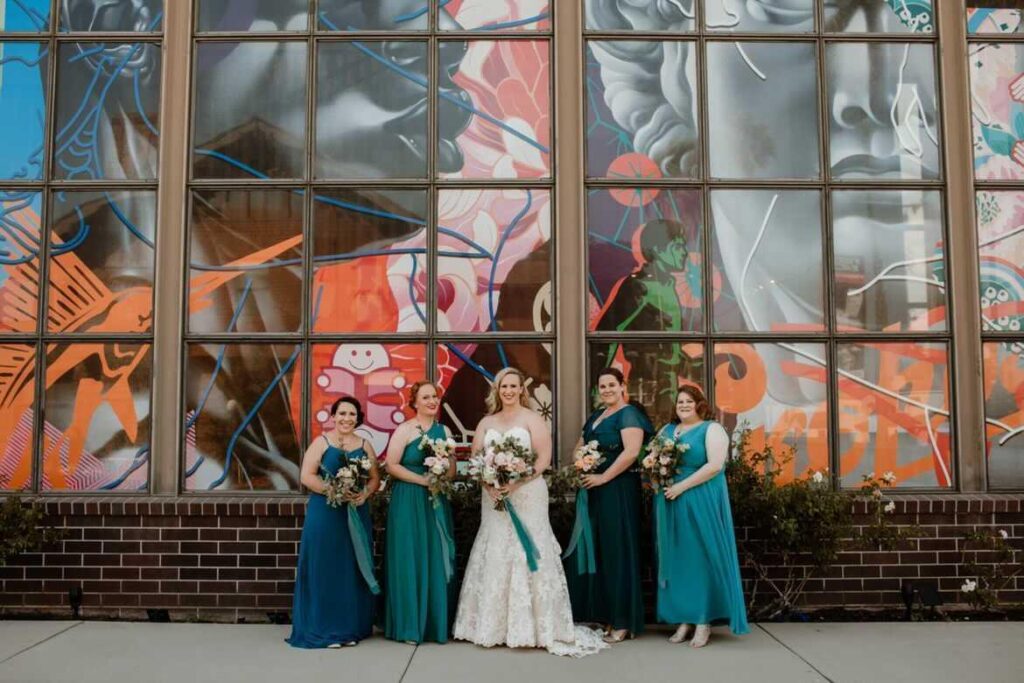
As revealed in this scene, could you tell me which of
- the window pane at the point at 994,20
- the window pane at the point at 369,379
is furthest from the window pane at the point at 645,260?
the window pane at the point at 994,20

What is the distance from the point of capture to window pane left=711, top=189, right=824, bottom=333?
6965 mm

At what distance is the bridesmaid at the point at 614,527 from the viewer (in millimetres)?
6004

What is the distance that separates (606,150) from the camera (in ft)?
23.1

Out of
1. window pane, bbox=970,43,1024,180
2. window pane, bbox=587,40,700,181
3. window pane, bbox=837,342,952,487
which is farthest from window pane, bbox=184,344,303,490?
window pane, bbox=970,43,1024,180

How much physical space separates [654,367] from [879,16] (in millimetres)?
3393

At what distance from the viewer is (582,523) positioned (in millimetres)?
6027

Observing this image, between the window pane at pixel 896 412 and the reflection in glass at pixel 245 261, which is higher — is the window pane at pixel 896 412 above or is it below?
below

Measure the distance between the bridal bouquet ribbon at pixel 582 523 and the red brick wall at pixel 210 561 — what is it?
1889 mm

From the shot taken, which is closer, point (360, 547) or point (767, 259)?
point (360, 547)

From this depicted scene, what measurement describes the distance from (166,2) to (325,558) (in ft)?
14.9

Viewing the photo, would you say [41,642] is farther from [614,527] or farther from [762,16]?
[762,16]

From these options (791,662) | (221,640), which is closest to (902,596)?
(791,662)

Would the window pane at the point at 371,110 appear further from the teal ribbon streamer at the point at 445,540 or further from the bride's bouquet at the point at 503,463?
the teal ribbon streamer at the point at 445,540

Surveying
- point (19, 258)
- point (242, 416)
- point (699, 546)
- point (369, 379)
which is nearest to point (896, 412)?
point (699, 546)
